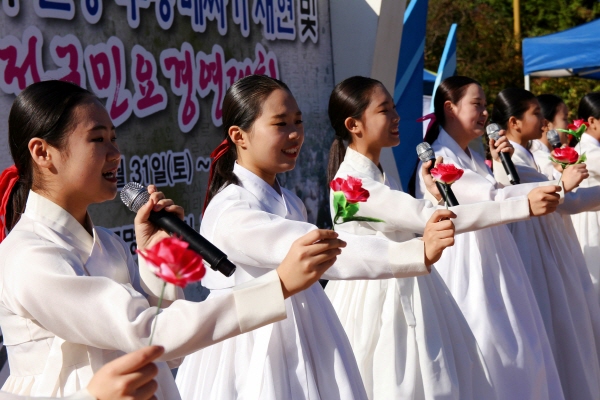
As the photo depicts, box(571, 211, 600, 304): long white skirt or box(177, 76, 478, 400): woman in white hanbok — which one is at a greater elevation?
box(177, 76, 478, 400): woman in white hanbok

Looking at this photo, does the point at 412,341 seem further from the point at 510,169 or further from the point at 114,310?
the point at 114,310

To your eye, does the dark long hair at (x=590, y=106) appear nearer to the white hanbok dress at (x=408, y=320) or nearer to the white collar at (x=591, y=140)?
the white collar at (x=591, y=140)

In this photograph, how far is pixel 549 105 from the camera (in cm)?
688

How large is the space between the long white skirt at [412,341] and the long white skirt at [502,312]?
323mm

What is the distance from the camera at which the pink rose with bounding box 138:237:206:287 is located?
4.46 feet

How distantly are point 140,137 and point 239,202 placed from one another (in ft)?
6.01

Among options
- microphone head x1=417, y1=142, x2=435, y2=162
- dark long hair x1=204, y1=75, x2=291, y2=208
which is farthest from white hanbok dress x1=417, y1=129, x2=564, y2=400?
dark long hair x1=204, y1=75, x2=291, y2=208

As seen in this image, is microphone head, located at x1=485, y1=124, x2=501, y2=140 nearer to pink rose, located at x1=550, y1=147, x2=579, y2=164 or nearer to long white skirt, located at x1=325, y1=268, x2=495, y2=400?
pink rose, located at x1=550, y1=147, x2=579, y2=164

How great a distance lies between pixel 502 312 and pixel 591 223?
2.32 metres

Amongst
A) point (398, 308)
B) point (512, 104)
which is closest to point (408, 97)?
point (512, 104)

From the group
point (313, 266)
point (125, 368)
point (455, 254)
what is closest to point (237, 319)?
point (313, 266)

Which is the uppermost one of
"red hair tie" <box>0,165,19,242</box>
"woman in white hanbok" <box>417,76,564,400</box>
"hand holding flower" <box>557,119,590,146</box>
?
"red hair tie" <box>0,165,19,242</box>

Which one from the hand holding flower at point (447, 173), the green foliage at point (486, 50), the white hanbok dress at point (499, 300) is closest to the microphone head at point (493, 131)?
the white hanbok dress at point (499, 300)

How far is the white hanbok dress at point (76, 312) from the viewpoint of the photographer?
1793mm
